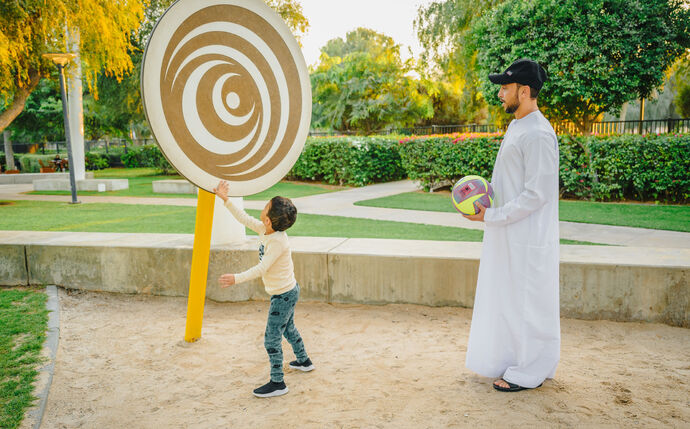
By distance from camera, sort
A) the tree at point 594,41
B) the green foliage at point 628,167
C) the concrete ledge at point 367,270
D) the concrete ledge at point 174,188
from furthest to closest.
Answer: the concrete ledge at point 174,188 → the tree at point 594,41 → the green foliage at point 628,167 → the concrete ledge at point 367,270

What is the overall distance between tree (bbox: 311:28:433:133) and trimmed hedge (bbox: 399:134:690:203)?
784 inches

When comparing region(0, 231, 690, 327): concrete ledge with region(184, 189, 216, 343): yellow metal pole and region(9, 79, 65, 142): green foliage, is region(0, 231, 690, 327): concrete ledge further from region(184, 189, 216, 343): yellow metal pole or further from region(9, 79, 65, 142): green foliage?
region(9, 79, 65, 142): green foliage

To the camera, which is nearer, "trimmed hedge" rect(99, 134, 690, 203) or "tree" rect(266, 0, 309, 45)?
"trimmed hedge" rect(99, 134, 690, 203)

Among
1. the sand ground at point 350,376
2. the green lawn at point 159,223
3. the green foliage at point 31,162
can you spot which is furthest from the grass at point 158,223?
the green foliage at point 31,162

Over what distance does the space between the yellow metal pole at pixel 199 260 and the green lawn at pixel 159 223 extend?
3.42 metres

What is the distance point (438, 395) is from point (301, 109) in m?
2.46

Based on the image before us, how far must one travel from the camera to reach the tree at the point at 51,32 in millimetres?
10047

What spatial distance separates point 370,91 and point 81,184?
70.5ft

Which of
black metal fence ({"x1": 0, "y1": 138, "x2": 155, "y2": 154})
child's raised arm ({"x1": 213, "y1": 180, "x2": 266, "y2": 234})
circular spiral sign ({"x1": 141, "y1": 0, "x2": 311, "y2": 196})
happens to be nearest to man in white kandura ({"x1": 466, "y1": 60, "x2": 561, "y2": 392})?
child's raised arm ({"x1": 213, "y1": 180, "x2": 266, "y2": 234})

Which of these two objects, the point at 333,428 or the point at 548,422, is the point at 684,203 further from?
the point at 333,428

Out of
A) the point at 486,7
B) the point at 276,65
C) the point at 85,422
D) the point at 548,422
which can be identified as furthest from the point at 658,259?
the point at 486,7

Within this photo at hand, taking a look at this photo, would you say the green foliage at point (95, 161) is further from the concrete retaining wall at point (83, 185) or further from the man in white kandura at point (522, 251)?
the man in white kandura at point (522, 251)

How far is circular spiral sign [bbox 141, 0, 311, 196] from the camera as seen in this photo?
3521mm

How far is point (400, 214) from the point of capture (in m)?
10.2
